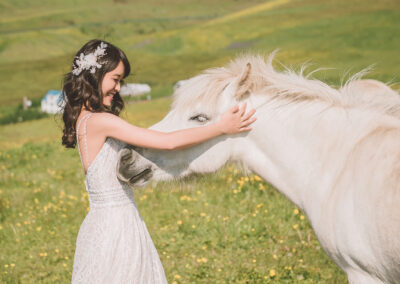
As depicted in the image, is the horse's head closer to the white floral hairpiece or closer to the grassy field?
the grassy field

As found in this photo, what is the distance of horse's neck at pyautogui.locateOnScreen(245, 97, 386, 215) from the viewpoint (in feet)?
8.12

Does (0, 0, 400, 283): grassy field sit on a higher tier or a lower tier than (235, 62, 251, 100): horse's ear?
lower

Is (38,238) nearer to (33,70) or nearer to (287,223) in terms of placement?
(287,223)

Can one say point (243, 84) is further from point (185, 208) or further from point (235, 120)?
point (185, 208)

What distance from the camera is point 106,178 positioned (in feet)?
9.91

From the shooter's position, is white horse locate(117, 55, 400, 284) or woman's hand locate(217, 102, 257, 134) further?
woman's hand locate(217, 102, 257, 134)

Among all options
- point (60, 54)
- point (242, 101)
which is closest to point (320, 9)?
point (60, 54)

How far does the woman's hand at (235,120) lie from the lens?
8.49 feet

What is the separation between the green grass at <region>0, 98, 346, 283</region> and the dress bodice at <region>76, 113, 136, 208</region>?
227mm

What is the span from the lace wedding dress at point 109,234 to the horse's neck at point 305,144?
111 centimetres

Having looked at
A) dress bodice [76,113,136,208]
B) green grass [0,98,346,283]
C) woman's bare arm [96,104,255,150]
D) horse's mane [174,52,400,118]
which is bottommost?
green grass [0,98,346,283]

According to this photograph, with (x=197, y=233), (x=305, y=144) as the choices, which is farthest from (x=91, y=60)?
(x=197, y=233)

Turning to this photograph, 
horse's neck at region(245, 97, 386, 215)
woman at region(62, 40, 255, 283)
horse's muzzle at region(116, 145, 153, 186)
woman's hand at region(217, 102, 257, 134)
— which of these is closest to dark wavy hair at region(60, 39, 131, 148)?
woman at region(62, 40, 255, 283)

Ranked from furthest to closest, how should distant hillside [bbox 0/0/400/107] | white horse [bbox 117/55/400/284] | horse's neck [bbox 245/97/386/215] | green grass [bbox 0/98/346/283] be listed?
distant hillside [bbox 0/0/400/107], green grass [bbox 0/98/346/283], horse's neck [bbox 245/97/386/215], white horse [bbox 117/55/400/284]
